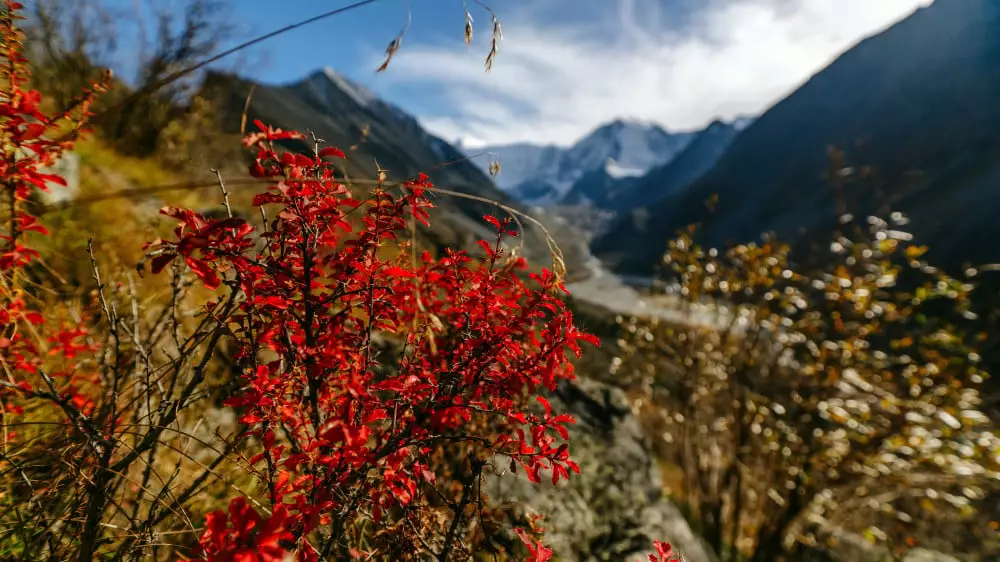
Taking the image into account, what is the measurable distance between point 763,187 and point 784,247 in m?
116

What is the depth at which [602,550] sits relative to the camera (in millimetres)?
4238

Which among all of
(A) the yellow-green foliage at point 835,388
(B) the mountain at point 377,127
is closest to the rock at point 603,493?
(A) the yellow-green foliage at point 835,388

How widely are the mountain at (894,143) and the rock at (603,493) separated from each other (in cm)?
3851

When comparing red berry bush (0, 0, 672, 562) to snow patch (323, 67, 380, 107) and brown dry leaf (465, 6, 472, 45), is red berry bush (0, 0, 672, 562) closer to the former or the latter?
brown dry leaf (465, 6, 472, 45)

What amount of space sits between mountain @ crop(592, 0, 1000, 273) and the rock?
38.5 m

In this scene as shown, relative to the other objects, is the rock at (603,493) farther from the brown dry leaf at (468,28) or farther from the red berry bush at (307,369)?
the brown dry leaf at (468,28)

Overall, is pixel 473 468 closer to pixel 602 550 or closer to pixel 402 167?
pixel 602 550

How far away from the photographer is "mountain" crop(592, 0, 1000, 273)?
56.0 meters

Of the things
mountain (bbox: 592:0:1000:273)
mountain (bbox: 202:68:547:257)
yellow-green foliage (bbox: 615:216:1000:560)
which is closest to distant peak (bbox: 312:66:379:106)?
mountain (bbox: 202:68:547:257)

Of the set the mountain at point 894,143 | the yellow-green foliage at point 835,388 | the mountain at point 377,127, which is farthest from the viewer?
the mountain at point 377,127

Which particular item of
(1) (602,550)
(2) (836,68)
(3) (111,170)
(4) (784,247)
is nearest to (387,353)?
(1) (602,550)

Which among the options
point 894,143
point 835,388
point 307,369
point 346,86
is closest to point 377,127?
point 346,86

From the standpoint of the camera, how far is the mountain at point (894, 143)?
5597cm

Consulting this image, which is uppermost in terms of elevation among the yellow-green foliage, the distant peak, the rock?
the distant peak
